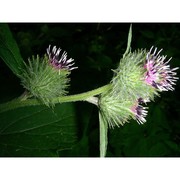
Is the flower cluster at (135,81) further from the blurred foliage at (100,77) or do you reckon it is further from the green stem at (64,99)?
the blurred foliage at (100,77)

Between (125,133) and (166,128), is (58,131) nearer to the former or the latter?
(125,133)

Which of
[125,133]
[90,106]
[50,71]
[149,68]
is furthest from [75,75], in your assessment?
[149,68]

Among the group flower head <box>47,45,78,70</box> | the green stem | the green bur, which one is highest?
flower head <box>47,45,78,70</box>

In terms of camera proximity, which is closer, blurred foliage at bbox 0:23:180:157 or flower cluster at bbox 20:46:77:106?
flower cluster at bbox 20:46:77:106

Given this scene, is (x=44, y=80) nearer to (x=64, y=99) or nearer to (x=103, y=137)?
(x=64, y=99)

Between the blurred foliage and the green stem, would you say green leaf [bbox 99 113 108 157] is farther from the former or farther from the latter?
the blurred foliage

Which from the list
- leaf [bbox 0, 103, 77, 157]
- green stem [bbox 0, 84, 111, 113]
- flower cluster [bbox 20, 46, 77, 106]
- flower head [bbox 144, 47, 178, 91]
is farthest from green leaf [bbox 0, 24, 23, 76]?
flower head [bbox 144, 47, 178, 91]
